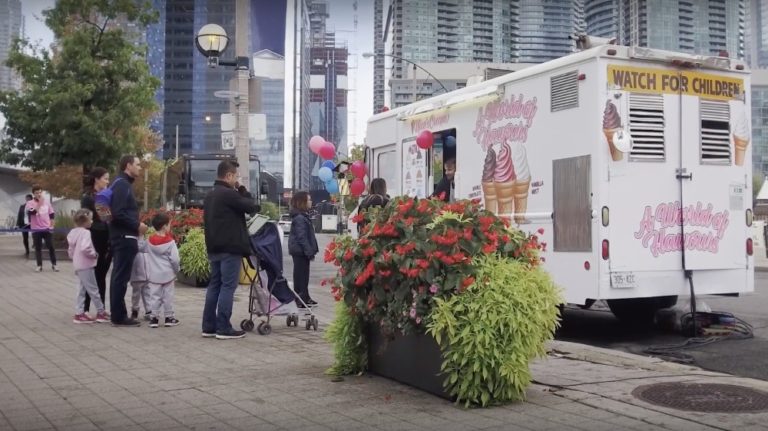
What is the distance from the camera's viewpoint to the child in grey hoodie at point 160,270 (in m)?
8.99

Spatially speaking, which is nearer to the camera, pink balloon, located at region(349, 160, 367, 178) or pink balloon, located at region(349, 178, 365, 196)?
pink balloon, located at region(349, 160, 367, 178)

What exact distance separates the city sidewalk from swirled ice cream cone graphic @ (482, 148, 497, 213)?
2340 millimetres

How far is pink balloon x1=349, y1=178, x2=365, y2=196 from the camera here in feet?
43.7

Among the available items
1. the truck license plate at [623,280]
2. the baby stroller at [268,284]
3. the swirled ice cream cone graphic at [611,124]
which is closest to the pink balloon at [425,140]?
the baby stroller at [268,284]

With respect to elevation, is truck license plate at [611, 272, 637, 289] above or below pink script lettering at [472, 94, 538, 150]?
below

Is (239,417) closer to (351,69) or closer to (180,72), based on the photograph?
(351,69)

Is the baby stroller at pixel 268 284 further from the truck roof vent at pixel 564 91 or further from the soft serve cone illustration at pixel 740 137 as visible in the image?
the soft serve cone illustration at pixel 740 137

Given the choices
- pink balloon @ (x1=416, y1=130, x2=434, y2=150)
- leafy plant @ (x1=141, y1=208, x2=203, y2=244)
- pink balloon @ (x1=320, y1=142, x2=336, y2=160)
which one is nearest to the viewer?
pink balloon @ (x1=416, y1=130, x2=434, y2=150)

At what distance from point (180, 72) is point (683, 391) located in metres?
117

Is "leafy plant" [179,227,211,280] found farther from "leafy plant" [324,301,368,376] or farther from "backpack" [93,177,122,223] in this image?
"leafy plant" [324,301,368,376]

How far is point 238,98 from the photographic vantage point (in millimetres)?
14516

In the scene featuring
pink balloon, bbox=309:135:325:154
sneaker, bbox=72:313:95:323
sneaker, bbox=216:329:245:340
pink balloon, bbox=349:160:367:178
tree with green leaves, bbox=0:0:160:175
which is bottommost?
sneaker, bbox=216:329:245:340

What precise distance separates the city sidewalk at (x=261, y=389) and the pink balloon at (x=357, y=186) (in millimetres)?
4943

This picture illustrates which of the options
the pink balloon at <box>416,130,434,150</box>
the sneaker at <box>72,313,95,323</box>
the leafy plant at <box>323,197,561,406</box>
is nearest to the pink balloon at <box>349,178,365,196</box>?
the pink balloon at <box>416,130,434,150</box>
